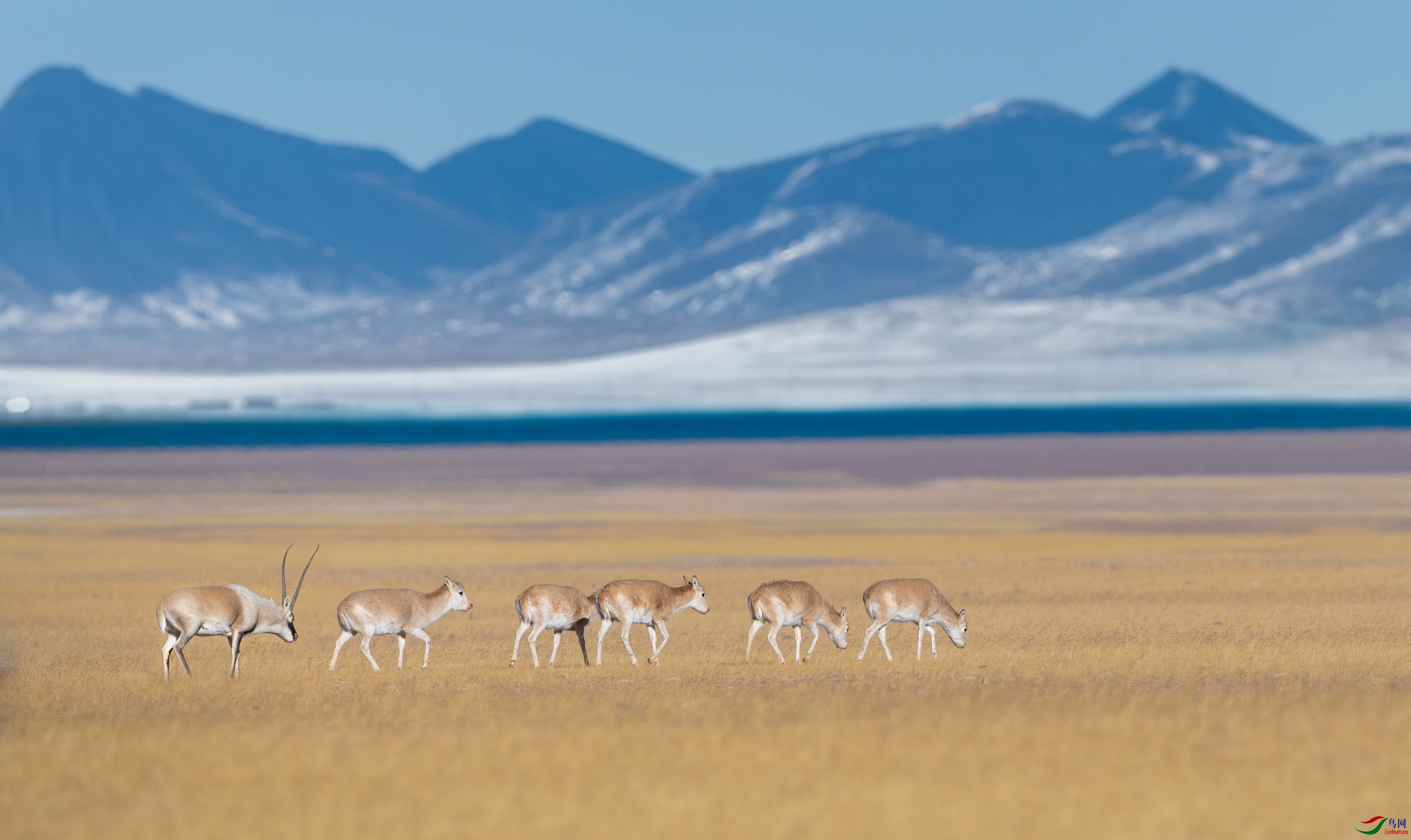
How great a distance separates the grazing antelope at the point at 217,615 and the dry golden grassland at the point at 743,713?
1.79ft

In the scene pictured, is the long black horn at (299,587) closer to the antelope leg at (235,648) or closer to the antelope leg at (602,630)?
the antelope leg at (235,648)

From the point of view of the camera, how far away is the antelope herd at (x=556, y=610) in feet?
61.8

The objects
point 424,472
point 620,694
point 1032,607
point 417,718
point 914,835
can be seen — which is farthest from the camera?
point 424,472

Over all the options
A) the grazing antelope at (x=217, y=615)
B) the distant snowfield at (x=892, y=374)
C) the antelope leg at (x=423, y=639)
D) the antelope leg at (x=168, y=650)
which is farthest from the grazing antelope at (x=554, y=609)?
the distant snowfield at (x=892, y=374)

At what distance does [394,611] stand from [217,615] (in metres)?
1.85

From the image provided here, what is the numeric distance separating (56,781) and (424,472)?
5287cm

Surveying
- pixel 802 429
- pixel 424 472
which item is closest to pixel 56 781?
pixel 424 472

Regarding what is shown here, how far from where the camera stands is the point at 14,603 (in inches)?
1186

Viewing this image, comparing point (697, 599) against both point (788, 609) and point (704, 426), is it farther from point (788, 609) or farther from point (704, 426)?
point (704, 426)

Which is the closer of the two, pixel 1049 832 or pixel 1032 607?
pixel 1049 832

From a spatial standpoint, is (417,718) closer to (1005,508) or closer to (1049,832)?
(1049,832)

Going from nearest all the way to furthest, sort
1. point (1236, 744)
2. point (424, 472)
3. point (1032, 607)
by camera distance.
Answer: point (1236, 744) < point (1032, 607) < point (424, 472)

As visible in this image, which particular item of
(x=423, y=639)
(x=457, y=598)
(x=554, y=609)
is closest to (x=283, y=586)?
(x=457, y=598)

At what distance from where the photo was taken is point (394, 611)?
778 inches
